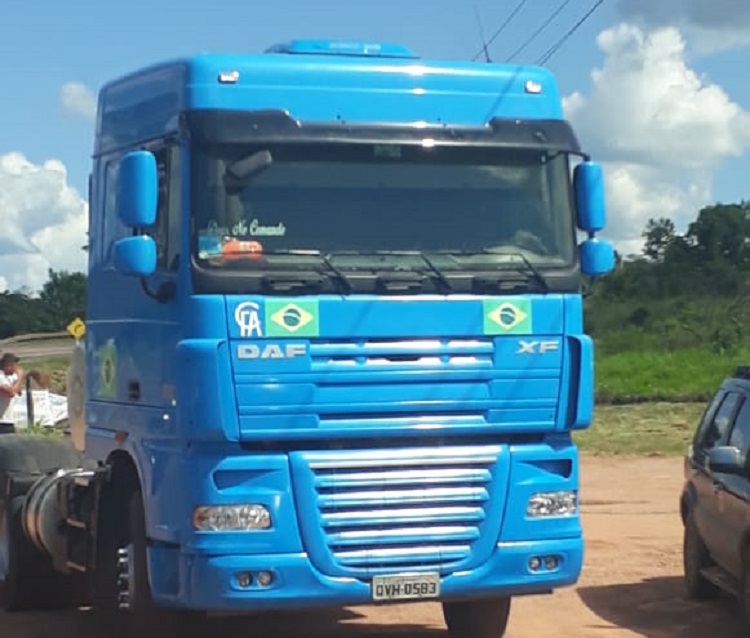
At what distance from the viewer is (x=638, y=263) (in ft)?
212

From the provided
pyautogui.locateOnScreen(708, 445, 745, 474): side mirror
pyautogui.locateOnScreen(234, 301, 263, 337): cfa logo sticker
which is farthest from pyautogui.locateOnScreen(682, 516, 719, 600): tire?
pyautogui.locateOnScreen(234, 301, 263, 337): cfa logo sticker

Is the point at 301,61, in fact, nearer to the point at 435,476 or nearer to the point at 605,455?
the point at 435,476

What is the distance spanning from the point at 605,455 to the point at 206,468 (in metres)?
20.3

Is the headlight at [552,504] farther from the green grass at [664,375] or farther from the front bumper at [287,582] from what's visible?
the green grass at [664,375]

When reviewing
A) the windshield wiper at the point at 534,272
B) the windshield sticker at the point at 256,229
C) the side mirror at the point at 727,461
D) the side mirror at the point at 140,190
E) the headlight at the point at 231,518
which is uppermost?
the side mirror at the point at 140,190

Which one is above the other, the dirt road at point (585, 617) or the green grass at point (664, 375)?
the green grass at point (664, 375)

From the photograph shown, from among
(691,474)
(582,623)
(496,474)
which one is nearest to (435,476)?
(496,474)

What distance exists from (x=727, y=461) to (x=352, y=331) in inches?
132

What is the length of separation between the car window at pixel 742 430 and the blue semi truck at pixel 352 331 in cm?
244

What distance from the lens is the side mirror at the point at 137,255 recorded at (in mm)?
9477

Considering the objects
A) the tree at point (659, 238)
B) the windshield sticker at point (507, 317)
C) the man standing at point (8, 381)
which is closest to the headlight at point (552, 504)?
the windshield sticker at point (507, 317)

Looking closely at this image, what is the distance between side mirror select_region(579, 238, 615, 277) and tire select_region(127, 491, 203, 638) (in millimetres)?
3106

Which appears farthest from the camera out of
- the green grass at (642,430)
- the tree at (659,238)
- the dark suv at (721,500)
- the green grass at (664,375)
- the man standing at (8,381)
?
→ the tree at (659,238)

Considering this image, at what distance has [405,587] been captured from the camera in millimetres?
9508
